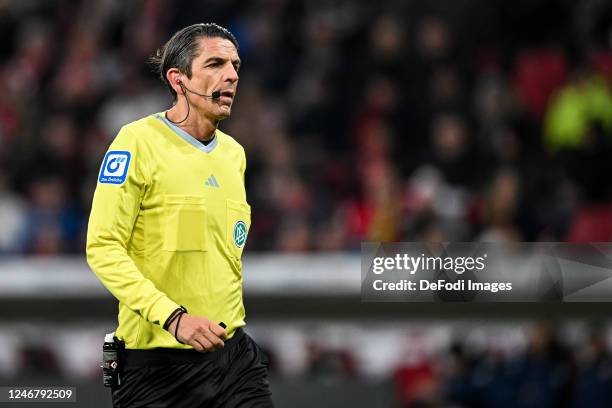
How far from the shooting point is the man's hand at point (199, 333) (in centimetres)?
379

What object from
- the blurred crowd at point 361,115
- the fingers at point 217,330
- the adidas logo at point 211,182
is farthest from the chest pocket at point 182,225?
the blurred crowd at point 361,115

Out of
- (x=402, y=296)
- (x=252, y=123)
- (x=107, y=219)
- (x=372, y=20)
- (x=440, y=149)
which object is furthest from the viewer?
Result: (x=372, y=20)

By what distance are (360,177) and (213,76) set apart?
570 cm

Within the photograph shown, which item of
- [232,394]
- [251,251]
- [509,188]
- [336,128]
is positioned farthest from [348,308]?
[232,394]

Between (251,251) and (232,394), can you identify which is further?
(251,251)

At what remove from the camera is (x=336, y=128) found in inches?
417

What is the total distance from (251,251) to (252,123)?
1.86 metres

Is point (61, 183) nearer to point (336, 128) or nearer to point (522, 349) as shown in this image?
point (336, 128)

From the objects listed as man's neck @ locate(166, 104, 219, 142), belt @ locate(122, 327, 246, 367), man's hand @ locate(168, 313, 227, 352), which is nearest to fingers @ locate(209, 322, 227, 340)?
man's hand @ locate(168, 313, 227, 352)

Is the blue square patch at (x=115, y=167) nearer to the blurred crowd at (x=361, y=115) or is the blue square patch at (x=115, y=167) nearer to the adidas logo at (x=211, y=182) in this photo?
the adidas logo at (x=211, y=182)

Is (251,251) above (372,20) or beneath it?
beneath

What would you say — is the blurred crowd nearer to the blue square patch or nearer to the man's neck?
the man's neck

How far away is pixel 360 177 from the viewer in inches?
389

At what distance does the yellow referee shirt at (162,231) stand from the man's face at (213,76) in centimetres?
14
